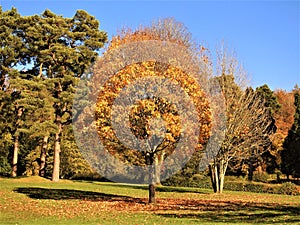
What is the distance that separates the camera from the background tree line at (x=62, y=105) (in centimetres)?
2855

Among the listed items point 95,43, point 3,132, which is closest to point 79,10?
point 95,43

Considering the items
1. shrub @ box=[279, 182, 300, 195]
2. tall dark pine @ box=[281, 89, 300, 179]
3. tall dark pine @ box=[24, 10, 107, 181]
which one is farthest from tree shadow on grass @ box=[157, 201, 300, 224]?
tall dark pine @ box=[281, 89, 300, 179]

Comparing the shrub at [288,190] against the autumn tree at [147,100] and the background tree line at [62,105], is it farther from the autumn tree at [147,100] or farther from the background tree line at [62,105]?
the autumn tree at [147,100]

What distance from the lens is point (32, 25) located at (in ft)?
120

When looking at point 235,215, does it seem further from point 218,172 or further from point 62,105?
point 62,105

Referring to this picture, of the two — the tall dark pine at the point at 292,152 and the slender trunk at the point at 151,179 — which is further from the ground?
the tall dark pine at the point at 292,152

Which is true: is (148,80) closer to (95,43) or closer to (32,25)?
(95,43)

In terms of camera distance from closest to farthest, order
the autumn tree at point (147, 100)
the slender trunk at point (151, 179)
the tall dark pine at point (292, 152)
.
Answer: the autumn tree at point (147, 100), the slender trunk at point (151, 179), the tall dark pine at point (292, 152)

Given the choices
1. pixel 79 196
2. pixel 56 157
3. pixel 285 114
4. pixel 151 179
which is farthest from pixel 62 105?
pixel 285 114

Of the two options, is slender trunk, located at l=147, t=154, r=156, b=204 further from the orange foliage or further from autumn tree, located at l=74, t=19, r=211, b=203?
the orange foliage

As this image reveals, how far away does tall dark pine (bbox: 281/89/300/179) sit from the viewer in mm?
40856

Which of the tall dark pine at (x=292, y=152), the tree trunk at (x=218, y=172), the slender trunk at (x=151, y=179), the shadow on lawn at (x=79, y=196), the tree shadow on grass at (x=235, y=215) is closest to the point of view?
the tree shadow on grass at (x=235, y=215)

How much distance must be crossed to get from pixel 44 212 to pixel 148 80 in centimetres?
700

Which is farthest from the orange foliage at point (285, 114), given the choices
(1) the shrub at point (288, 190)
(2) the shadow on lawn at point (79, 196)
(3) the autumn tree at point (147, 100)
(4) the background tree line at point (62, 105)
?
(3) the autumn tree at point (147, 100)
